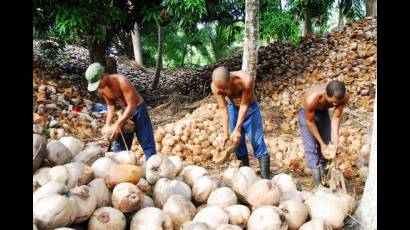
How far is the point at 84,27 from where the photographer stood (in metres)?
7.04

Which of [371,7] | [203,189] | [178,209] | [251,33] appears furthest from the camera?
[371,7]

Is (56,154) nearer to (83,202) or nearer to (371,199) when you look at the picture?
(83,202)

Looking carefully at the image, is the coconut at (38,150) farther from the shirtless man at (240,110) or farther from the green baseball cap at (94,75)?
the shirtless man at (240,110)

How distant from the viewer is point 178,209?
2412mm

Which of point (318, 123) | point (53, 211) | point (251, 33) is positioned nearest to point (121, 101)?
point (318, 123)

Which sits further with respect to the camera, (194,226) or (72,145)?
(72,145)

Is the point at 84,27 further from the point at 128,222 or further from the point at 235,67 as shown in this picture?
the point at 128,222

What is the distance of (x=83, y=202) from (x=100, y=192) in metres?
0.20

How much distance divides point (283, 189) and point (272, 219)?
0.59m

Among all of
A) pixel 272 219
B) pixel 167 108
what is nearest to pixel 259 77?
pixel 167 108

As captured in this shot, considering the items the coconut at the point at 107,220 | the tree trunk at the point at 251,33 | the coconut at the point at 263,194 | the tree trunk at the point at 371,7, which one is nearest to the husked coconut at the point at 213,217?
the coconut at the point at 263,194

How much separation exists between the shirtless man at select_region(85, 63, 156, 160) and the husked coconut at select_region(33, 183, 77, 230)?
1632 millimetres

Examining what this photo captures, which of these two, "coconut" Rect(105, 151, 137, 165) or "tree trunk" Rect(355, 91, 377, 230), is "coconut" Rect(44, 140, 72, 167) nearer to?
"coconut" Rect(105, 151, 137, 165)
